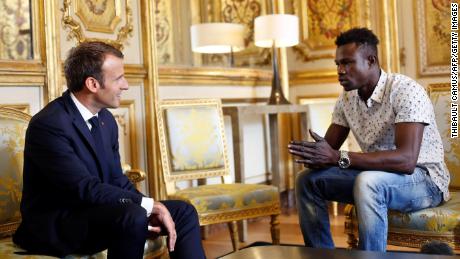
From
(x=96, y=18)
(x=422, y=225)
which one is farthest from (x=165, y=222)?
(x=96, y=18)

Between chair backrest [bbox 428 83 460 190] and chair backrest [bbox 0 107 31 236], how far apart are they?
1.80 metres

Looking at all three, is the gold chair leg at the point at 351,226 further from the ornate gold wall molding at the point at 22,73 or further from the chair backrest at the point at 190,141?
the ornate gold wall molding at the point at 22,73

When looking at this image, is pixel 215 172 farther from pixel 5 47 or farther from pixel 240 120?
pixel 5 47

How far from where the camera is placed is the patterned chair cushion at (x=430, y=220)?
2.12m

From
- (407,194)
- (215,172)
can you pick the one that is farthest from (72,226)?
(215,172)

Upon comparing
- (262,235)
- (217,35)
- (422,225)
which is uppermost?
(217,35)

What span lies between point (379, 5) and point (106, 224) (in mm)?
3140

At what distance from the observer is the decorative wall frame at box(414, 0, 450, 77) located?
4.07 m

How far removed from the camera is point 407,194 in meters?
2.16

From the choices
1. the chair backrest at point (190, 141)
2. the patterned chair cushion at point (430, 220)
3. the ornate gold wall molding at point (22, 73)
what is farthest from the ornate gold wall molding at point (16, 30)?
the patterned chair cushion at point (430, 220)

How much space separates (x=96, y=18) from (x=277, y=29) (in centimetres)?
129

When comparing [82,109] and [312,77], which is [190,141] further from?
[312,77]

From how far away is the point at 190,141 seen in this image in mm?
3213

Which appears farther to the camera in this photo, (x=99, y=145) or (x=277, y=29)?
(x=277, y=29)
